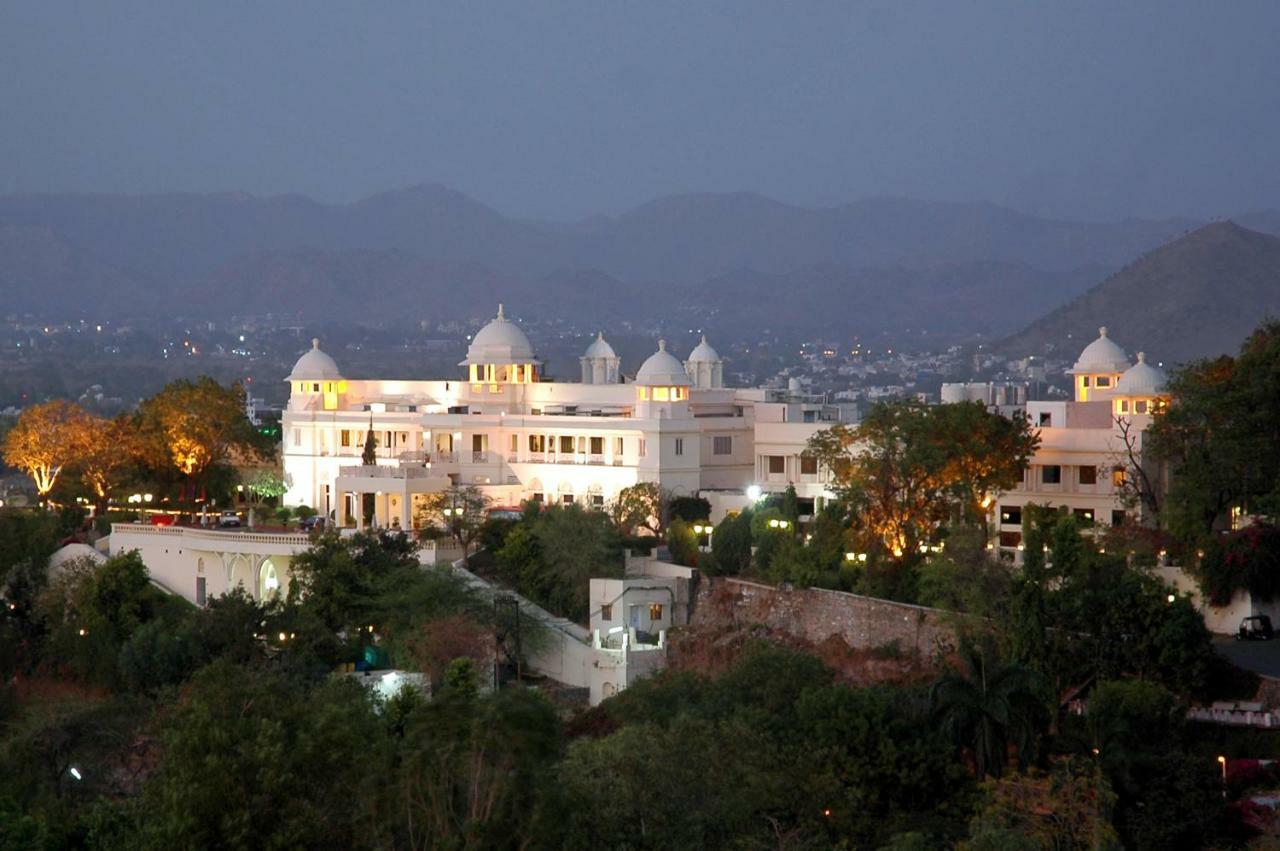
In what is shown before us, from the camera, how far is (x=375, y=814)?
26.2m

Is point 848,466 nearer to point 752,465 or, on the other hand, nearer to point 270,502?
point 752,465

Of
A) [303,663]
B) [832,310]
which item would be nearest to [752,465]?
[303,663]

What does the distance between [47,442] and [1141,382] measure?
2986 centimetres

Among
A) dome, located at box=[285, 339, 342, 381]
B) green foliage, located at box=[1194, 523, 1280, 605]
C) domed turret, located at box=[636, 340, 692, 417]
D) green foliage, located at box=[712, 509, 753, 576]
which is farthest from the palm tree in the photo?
dome, located at box=[285, 339, 342, 381]

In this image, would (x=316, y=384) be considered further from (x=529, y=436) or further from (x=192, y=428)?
(x=529, y=436)

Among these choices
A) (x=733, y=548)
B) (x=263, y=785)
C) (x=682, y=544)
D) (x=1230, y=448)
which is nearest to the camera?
(x=263, y=785)

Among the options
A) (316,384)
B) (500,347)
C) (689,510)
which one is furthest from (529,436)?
(316,384)

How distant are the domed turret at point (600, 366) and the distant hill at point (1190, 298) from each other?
50.3 metres

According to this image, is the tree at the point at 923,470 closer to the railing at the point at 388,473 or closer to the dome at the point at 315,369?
the railing at the point at 388,473

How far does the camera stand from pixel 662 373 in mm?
55750

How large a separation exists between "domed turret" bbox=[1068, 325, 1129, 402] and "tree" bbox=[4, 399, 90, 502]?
87.7 ft

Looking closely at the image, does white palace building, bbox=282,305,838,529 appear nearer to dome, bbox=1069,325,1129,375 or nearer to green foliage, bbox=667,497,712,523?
green foliage, bbox=667,497,712,523

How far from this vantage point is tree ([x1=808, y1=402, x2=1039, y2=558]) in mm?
45281

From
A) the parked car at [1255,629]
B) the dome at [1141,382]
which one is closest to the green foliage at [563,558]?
the dome at [1141,382]
